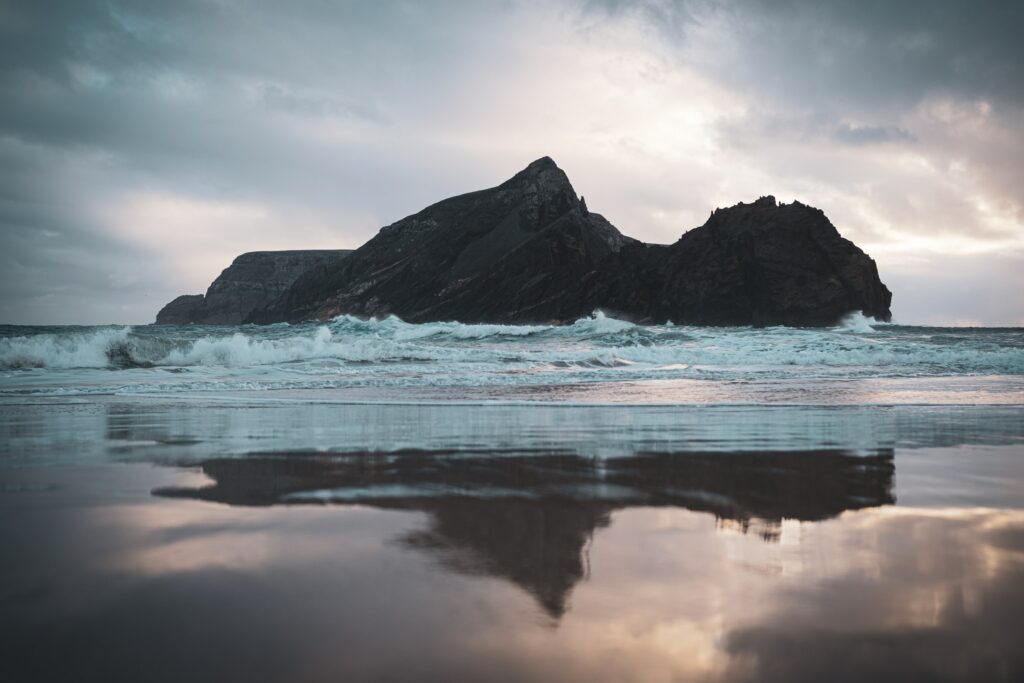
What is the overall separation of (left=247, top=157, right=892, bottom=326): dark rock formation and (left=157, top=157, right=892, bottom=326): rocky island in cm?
13

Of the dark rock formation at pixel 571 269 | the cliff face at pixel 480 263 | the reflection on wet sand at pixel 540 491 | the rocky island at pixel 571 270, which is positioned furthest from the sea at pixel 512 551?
the cliff face at pixel 480 263


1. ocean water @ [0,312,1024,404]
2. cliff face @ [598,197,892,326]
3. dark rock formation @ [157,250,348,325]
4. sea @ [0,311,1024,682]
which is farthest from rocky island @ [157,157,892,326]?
sea @ [0,311,1024,682]

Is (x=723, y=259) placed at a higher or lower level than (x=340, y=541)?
higher

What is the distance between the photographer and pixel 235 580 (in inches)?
52.9

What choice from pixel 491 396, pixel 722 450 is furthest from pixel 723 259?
Result: pixel 722 450

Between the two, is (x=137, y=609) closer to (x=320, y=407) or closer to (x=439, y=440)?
(x=439, y=440)

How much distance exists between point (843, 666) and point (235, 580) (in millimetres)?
1171

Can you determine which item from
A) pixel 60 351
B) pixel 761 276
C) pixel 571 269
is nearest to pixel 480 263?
pixel 571 269

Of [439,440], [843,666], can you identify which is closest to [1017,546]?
[843,666]

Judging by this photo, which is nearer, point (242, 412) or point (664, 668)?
point (664, 668)

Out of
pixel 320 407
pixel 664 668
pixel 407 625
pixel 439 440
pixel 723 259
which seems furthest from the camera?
pixel 723 259

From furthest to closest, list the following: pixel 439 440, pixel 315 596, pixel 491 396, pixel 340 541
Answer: pixel 491 396
pixel 439 440
pixel 340 541
pixel 315 596

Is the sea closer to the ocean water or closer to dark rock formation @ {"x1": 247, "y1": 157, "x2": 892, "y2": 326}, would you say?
the ocean water

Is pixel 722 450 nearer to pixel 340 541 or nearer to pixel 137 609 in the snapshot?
pixel 340 541
